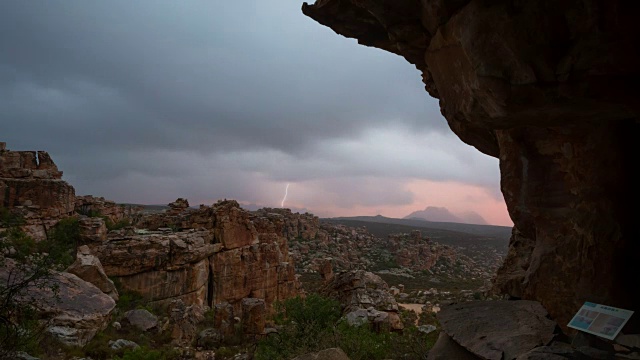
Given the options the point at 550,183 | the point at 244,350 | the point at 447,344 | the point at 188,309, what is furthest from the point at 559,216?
the point at 188,309

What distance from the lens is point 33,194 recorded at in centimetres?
1989

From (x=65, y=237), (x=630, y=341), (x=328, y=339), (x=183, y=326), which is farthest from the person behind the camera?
(x=65, y=237)

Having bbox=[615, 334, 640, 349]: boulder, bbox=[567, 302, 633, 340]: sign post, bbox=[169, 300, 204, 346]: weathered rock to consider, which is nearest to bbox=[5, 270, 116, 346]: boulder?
bbox=[169, 300, 204, 346]: weathered rock

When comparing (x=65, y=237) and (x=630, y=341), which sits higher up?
(x=630, y=341)

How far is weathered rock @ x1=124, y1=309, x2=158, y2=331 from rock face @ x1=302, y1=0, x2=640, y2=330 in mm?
12674

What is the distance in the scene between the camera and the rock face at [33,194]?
62.9ft

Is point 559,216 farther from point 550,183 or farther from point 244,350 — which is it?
point 244,350

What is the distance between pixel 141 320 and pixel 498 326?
13332 millimetres

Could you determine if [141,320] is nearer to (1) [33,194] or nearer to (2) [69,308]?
(2) [69,308]

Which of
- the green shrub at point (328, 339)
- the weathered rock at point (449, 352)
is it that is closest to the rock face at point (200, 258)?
the green shrub at point (328, 339)

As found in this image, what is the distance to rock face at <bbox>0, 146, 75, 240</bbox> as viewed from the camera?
19.2 metres

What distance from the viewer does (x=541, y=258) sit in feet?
20.1

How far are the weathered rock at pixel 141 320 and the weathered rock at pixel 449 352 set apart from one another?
38.6 ft

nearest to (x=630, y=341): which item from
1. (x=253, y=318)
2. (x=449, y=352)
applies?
(x=449, y=352)
